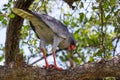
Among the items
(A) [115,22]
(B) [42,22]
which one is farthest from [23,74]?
(A) [115,22]

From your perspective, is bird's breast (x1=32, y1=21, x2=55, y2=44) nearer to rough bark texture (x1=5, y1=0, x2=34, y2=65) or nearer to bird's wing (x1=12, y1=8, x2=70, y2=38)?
bird's wing (x1=12, y1=8, x2=70, y2=38)

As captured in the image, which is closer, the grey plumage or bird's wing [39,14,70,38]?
the grey plumage

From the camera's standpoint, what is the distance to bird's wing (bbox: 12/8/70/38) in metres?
4.47

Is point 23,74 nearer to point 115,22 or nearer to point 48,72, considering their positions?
point 48,72

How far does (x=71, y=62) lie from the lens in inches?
231

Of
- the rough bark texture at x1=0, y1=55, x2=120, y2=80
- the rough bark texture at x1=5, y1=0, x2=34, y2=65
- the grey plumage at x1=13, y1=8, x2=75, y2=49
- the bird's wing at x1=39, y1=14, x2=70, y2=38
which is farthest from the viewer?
the rough bark texture at x1=5, y1=0, x2=34, y2=65

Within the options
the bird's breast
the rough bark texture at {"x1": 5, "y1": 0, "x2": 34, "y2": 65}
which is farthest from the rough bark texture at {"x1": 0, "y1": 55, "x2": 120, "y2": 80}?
the rough bark texture at {"x1": 5, "y1": 0, "x2": 34, "y2": 65}

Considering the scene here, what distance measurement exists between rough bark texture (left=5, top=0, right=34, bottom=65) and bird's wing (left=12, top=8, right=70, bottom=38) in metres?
1.03

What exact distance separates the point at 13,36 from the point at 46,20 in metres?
1.39

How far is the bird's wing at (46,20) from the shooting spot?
447 centimetres

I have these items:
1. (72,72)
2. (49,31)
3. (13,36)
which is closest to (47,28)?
(49,31)

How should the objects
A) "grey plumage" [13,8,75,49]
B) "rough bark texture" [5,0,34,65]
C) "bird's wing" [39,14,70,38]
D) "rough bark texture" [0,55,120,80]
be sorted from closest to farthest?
1. "rough bark texture" [0,55,120,80]
2. "grey plumage" [13,8,75,49]
3. "bird's wing" [39,14,70,38]
4. "rough bark texture" [5,0,34,65]

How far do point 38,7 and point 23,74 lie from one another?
2.47 meters

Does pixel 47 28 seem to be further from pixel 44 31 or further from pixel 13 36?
pixel 13 36
